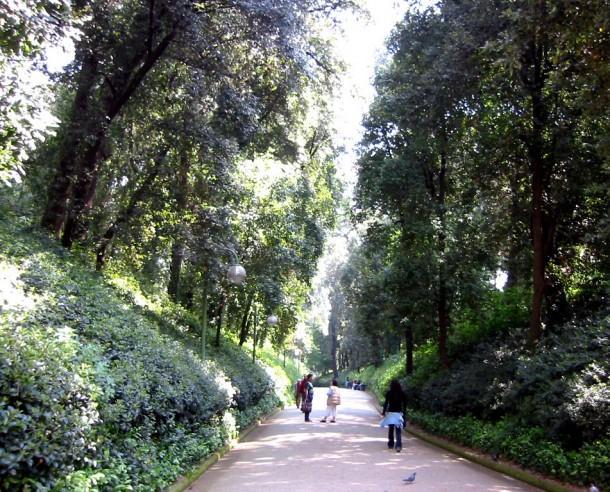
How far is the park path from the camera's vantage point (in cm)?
839

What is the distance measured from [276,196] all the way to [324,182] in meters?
9.33

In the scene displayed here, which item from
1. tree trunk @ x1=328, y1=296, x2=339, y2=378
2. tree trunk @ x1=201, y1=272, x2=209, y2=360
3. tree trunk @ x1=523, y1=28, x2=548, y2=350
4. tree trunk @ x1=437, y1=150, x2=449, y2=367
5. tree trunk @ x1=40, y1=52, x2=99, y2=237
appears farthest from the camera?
tree trunk @ x1=328, y1=296, x2=339, y2=378

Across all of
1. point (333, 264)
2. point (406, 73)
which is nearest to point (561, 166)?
point (406, 73)

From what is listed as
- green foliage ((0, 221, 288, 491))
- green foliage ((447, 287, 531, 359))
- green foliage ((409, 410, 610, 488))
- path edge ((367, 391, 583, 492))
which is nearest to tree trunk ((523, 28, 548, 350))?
green foliage ((409, 410, 610, 488))

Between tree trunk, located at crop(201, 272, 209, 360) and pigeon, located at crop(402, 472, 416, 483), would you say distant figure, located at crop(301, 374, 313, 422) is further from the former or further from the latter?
pigeon, located at crop(402, 472, 416, 483)

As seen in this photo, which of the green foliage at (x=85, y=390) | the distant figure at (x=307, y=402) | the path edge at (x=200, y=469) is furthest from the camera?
the distant figure at (x=307, y=402)

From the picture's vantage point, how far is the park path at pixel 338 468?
27.5 feet

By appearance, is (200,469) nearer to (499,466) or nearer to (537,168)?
(499,466)

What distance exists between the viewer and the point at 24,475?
4.29 metres

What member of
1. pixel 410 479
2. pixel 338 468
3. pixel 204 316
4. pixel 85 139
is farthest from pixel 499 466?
pixel 85 139

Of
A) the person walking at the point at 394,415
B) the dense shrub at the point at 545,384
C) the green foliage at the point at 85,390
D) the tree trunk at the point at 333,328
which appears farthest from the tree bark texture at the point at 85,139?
the tree trunk at the point at 333,328

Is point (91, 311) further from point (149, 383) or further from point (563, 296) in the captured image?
point (563, 296)

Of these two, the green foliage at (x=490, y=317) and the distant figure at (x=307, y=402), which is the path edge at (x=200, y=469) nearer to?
the distant figure at (x=307, y=402)

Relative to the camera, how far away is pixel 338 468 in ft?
32.5
